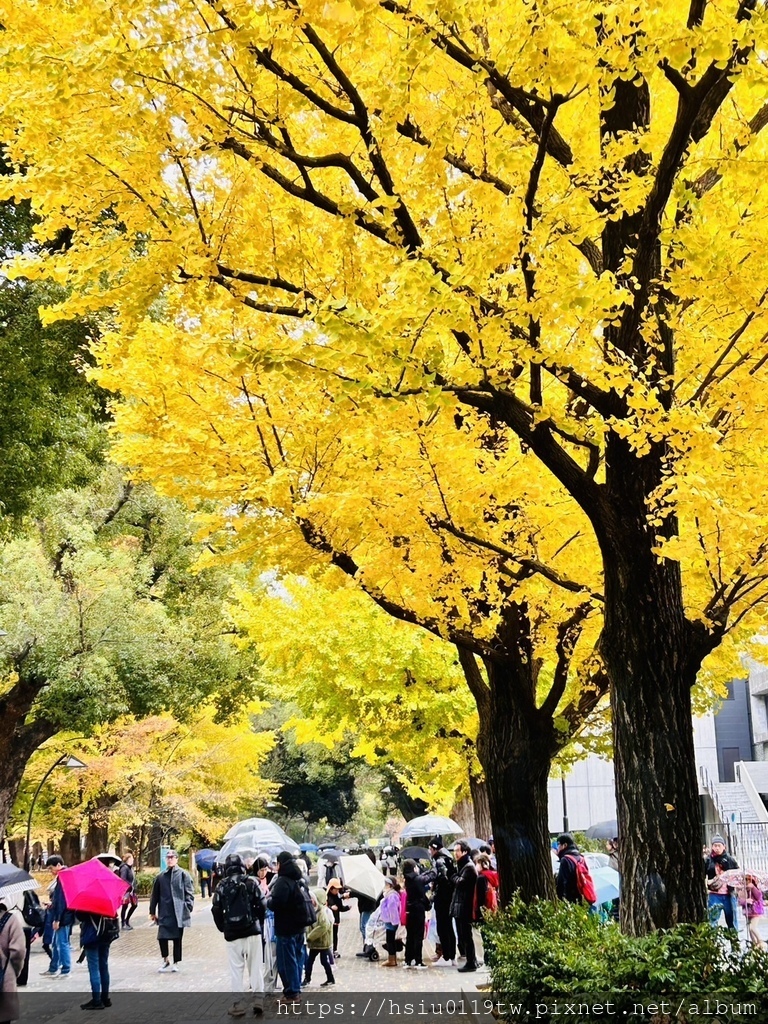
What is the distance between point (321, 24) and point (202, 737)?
33.1m

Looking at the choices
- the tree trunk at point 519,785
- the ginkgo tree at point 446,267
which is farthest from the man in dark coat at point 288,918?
the ginkgo tree at point 446,267

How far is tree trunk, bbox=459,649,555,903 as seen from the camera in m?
10.3

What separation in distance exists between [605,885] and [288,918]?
6.48 meters

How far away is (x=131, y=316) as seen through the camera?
629 centimetres

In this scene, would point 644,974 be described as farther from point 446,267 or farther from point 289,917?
point 289,917

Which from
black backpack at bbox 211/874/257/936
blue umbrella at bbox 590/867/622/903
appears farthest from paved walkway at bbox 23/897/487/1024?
blue umbrella at bbox 590/867/622/903

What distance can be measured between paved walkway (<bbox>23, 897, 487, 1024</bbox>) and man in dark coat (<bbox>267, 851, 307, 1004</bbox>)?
53cm

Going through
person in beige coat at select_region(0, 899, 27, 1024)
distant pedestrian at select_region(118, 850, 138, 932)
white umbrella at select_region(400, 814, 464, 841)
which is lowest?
distant pedestrian at select_region(118, 850, 138, 932)

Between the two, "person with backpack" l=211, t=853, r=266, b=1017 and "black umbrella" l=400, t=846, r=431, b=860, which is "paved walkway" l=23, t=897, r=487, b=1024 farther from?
"black umbrella" l=400, t=846, r=431, b=860

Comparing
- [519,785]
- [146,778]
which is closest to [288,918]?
[519,785]

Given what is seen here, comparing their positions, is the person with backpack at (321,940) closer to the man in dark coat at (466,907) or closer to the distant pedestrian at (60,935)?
the man in dark coat at (466,907)

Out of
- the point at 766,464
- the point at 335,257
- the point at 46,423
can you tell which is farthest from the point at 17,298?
the point at 766,464

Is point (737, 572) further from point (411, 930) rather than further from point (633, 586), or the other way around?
point (411, 930)

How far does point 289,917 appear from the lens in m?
10.8
